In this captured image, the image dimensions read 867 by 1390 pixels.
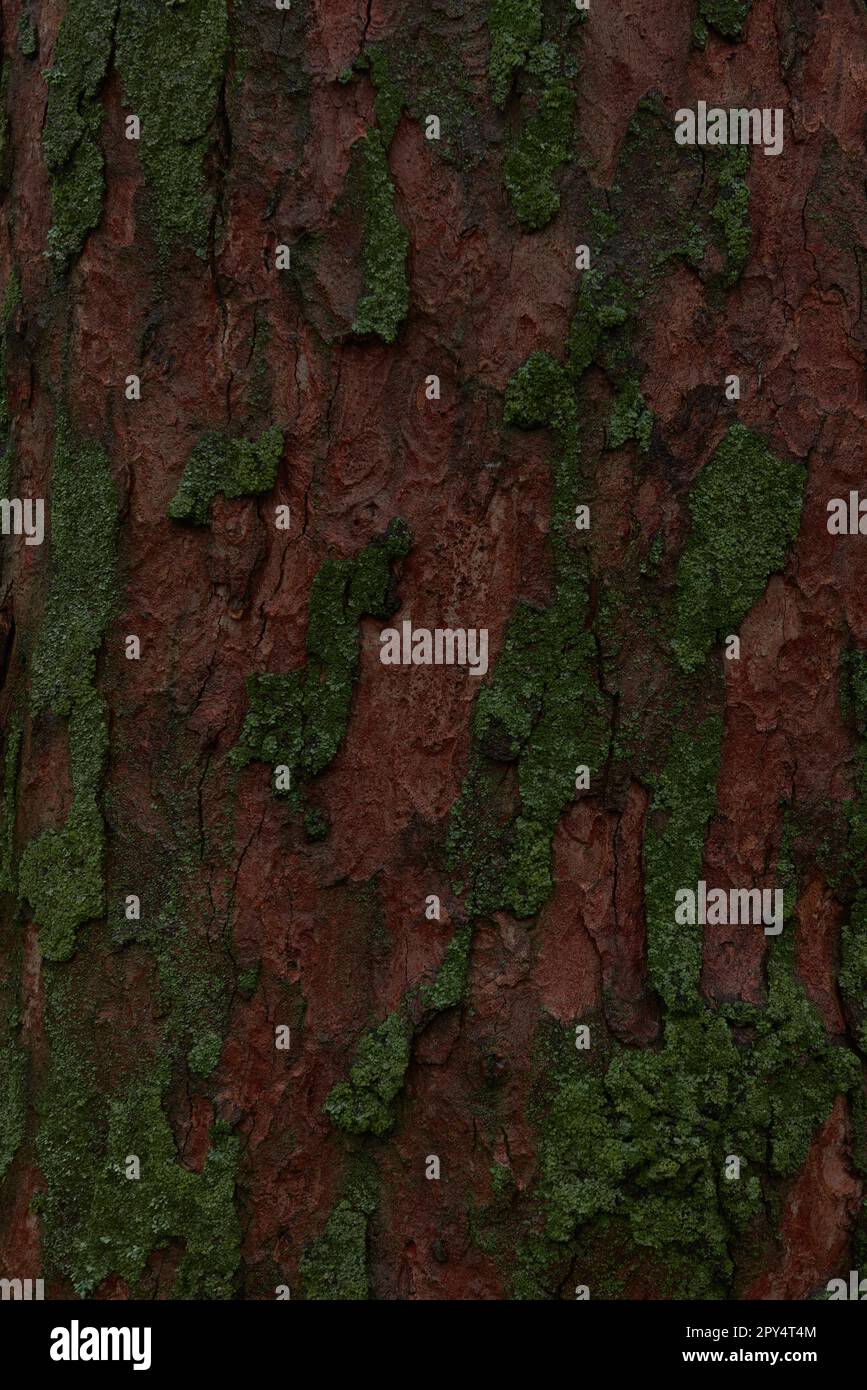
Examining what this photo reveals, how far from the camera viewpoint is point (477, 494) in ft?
6.22

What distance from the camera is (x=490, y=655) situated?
1.90m

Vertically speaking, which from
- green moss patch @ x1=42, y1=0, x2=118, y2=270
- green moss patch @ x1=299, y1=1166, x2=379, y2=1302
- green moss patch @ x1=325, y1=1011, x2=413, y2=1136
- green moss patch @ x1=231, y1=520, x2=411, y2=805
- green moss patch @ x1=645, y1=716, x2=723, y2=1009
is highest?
green moss patch @ x1=42, y1=0, x2=118, y2=270

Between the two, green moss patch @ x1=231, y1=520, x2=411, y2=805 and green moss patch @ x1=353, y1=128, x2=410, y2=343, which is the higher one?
green moss patch @ x1=353, y1=128, x2=410, y2=343

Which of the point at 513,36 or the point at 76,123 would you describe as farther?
the point at 76,123

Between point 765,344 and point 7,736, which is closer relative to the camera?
point 765,344

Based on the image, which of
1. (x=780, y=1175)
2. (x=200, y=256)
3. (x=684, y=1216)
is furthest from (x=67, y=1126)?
(x=200, y=256)

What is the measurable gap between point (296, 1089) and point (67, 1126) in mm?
476

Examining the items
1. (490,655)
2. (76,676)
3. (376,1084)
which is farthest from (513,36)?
(376,1084)

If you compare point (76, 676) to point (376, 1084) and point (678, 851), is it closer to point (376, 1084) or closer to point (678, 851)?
point (376, 1084)

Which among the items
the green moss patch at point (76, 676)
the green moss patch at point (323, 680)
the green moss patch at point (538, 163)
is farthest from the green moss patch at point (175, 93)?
the green moss patch at point (323, 680)

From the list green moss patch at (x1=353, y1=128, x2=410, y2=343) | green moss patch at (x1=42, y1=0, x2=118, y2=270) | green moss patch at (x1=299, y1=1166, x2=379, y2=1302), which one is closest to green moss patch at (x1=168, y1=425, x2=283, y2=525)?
green moss patch at (x1=353, y1=128, x2=410, y2=343)

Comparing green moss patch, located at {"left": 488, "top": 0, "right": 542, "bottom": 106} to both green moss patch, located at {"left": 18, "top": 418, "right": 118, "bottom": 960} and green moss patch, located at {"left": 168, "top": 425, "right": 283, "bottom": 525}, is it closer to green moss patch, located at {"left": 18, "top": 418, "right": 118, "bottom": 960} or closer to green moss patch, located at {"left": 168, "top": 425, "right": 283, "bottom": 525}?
green moss patch, located at {"left": 168, "top": 425, "right": 283, "bottom": 525}

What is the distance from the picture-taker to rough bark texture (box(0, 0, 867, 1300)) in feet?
6.17
